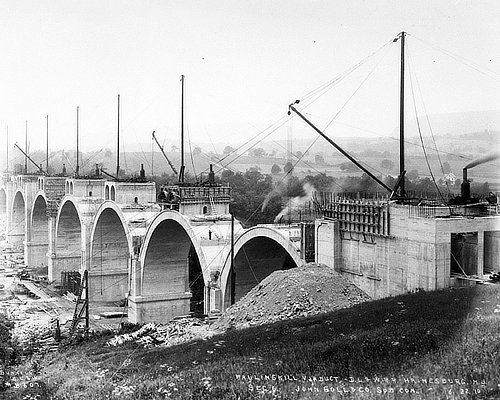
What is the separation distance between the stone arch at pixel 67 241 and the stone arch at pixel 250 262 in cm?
2802

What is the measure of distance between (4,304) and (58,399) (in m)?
35.2

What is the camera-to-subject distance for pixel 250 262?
31.0 meters

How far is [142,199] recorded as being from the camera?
47.4 m

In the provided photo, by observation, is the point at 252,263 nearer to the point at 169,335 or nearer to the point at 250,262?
the point at 250,262

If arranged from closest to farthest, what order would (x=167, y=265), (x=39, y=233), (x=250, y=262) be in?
(x=250, y=262) → (x=167, y=265) → (x=39, y=233)

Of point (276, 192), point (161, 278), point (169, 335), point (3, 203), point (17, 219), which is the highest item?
point (276, 192)

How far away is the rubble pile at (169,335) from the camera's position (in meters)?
19.5

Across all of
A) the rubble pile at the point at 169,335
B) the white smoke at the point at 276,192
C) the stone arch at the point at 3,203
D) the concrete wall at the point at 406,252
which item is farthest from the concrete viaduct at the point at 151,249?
the stone arch at the point at 3,203

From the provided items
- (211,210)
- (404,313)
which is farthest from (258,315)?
(211,210)

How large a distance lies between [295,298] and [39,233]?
2044 inches

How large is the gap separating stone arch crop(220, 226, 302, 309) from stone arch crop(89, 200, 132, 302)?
18358 mm

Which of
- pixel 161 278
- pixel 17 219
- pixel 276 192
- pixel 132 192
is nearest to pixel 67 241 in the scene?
pixel 132 192

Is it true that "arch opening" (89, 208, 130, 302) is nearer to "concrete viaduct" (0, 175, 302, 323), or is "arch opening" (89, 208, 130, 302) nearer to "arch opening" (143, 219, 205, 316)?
"concrete viaduct" (0, 175, 302, 323)

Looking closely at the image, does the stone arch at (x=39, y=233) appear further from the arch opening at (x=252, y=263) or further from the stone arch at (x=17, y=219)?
the arch opening at (x=252, y=263)
